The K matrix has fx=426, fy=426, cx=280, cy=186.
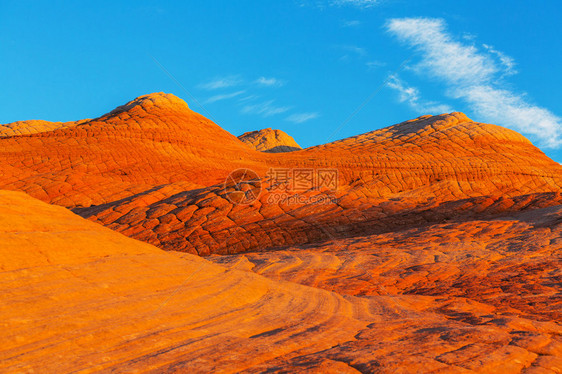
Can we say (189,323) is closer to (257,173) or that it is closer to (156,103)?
(257,173)

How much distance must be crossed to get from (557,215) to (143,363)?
22098 mm

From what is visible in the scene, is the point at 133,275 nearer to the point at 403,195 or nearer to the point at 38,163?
the point at 403,195

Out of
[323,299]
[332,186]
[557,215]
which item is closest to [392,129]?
[332,186]

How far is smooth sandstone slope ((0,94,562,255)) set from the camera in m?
27.2

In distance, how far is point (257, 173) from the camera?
41812 millimetres

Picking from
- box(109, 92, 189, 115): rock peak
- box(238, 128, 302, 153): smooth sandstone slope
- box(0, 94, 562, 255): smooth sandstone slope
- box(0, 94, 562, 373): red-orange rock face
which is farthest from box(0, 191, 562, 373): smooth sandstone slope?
box(238, 128, 302, 153): smooth sandstone slope

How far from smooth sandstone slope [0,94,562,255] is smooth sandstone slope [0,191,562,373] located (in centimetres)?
1609

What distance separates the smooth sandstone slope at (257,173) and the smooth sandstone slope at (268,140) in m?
37.5

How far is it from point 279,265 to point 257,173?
25843mm

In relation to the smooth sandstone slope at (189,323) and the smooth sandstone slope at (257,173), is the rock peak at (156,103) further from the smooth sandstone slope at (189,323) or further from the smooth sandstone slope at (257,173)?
the smooth sandstone slope at (189,323)

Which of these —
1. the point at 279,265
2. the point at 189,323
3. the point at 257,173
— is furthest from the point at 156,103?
the point at 189,323

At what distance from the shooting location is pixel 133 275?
26.7ft

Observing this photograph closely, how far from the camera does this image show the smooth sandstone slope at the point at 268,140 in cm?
9861

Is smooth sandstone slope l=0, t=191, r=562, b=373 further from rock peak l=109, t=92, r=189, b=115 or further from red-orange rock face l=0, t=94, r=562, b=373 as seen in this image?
rock peak l=109, t=92, r=189, b=115
